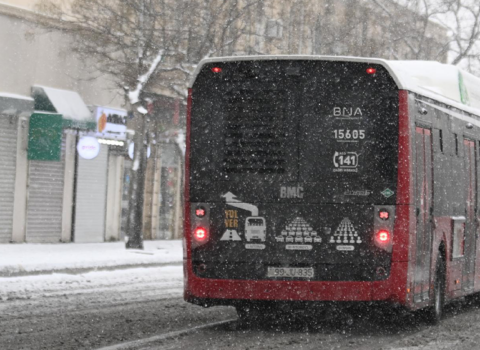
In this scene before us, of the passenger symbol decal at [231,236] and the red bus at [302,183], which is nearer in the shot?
the red bus at [302,183]

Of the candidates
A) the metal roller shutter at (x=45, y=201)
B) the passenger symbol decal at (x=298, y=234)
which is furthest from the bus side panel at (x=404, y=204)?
the metal roller shutter at (x=45, y=201)

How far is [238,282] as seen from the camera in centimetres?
1187

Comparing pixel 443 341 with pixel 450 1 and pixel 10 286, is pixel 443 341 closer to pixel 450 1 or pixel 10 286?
pixel 10 286

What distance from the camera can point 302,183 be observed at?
11898mm

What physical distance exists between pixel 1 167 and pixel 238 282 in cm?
1766

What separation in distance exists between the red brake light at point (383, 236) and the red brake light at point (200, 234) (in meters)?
1.84

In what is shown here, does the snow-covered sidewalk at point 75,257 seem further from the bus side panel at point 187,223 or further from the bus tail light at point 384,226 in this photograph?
the bus tail light at point 384,226

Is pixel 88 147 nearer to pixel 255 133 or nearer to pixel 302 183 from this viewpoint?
pixel 255 133

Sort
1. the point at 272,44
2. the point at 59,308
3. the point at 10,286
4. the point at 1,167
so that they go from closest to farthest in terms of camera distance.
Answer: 1. the point at 59,308
2. the point at 10,286
3. the point at 1,167
4. the point at 272,44

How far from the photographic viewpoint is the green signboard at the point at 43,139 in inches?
1133

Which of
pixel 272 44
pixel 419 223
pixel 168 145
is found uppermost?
pixel 272 44

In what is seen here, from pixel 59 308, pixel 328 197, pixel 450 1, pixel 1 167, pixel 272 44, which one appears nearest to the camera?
pixel 328 197

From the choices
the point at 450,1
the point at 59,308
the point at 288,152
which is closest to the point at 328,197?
the point at 288,152

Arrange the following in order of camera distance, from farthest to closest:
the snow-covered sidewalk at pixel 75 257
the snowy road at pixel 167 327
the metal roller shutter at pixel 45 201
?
the metal roller shutter at pixel 45 201 → the snow-covered sidewalk at pixel 75 257 → the snowy road at pixel 167 327
